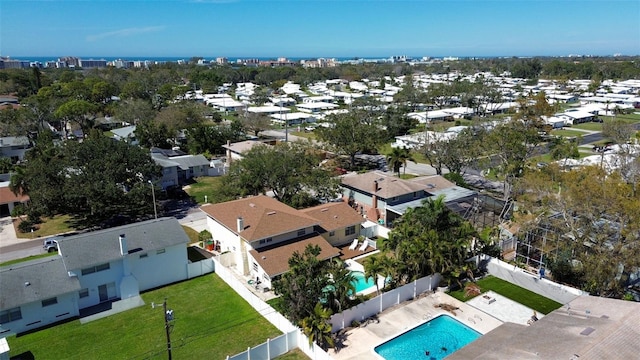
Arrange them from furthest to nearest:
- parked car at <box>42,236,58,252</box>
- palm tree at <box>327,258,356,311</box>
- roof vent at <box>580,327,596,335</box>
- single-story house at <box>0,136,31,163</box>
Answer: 1. single-story house at <box>0,136,31,163</box>
2. parked car at <box>42,236,58,252</box>
3. palm tree at <box>327,258,356,311</box>
4. roof vent at <box>580,327,596,335</box>

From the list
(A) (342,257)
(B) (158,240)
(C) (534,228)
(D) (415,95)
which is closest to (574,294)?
(C) (534,228)

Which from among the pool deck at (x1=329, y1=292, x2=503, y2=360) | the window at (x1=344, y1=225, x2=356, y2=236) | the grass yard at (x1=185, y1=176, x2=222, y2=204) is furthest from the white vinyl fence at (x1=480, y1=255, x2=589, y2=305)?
the grass yard at (x1=185, y1=176, x2=222, y2=204)

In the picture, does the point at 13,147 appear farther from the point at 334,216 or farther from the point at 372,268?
the point at 372,268

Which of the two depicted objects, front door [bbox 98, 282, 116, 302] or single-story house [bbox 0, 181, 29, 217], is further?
single-story house [bbox 0, 181, 29, 217]

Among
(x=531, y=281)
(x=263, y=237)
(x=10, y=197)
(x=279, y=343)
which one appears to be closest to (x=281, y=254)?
(x=263, y=237)

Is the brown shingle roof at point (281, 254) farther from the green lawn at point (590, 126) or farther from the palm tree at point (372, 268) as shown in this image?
the green lawn at point (590, 126)

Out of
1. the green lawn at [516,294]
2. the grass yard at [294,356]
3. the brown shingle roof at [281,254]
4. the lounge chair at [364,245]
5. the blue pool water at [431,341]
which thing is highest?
the brown shingle roof at [281,254]

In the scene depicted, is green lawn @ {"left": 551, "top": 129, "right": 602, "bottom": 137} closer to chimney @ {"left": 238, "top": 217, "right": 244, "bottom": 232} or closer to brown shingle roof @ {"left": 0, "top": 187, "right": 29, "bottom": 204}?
chimney @ {"left": 238, "top": 217, "right": 244, "bottom": 232}

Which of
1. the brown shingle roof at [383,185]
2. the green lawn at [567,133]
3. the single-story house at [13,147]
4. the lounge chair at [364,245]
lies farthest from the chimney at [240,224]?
the green lawn at [567,133]
